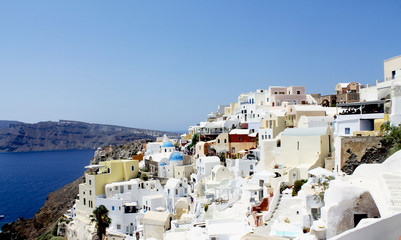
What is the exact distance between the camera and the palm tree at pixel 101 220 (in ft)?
114

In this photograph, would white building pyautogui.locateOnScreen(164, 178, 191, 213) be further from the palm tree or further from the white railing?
the white railing

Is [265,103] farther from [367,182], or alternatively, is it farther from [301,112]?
[367,182]

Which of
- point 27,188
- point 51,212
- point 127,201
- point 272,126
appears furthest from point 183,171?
point 27,188

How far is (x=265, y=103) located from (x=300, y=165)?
23.8 m

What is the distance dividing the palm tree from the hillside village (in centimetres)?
72

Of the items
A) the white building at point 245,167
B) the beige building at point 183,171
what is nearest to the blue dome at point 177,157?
the beige building at point 183,171

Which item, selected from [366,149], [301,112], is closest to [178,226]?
[366,149]

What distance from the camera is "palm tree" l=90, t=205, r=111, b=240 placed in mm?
34844

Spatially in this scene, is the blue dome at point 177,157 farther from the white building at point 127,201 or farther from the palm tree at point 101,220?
the palm tree at point 101,220

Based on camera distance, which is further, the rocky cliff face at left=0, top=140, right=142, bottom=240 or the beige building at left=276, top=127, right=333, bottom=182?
the rocky cliff face at left=0, top=140, right=142, bottom=240

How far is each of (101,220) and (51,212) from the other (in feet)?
97.6

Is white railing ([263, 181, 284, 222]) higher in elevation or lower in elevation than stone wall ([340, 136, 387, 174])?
lower

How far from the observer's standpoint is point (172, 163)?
1661 inches

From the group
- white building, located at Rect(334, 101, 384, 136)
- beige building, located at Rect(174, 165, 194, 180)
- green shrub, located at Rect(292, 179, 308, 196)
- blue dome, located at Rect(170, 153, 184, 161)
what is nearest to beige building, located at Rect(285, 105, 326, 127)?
white building, located at Rect(334, 101, 384, 136)
